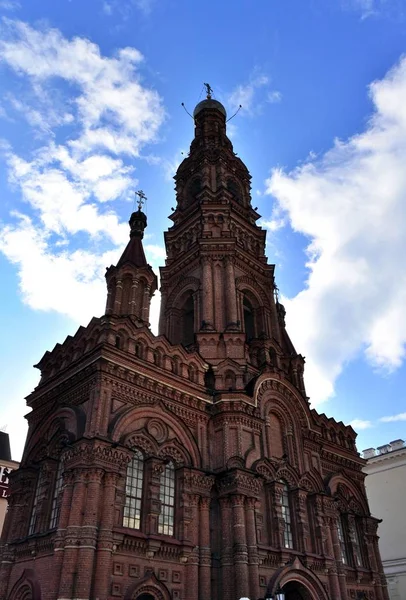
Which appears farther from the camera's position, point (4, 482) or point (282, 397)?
point (4, 482)

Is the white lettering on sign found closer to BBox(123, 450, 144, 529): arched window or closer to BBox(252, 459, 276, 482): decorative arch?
BBox(123, 450, 144, 529): arched window

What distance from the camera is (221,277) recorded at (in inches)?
1136

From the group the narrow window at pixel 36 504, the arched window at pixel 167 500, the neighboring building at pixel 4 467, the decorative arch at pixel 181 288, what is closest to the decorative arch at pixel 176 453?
the arched window at pixel 167 500

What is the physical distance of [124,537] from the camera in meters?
16.8

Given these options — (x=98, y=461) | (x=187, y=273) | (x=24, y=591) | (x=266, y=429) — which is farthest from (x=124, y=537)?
(x=187, y=273)

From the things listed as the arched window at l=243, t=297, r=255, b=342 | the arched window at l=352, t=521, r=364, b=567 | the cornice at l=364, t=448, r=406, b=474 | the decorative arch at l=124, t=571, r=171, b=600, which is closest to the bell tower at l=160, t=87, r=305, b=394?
the arched window at l=243, t=297, r=255, b=342

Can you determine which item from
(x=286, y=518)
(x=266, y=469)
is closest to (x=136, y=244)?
(x=266, y=469)

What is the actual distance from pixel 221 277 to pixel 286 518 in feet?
41.6

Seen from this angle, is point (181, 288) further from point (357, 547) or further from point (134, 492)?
point (357, 547)

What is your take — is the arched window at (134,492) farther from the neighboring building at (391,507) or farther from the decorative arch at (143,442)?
the neighboring building at (391,507)

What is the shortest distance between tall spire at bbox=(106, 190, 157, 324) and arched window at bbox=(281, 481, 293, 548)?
984cm

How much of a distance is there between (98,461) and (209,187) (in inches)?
832

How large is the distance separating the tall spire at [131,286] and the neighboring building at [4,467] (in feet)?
54.1

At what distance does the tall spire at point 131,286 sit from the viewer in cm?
2358
